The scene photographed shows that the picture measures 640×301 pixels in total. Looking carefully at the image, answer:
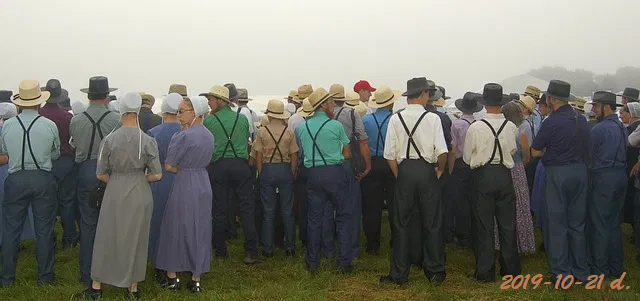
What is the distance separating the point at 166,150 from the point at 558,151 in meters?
4.24

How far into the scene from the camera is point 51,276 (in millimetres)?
6020

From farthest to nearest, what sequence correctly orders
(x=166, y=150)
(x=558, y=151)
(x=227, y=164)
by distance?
(x=227, y=164) → (x=166, y=150) → (x=558, y=151)

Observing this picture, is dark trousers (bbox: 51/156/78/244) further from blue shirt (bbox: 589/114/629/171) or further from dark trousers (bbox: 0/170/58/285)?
blue shirt (bbox: 589/114/629/171)

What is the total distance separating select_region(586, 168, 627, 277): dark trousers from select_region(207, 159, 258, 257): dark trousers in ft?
13.2

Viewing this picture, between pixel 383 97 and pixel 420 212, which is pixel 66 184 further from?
pixel 420 212

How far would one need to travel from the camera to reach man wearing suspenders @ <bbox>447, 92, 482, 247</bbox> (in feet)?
24.5

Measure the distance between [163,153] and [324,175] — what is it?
1830mm

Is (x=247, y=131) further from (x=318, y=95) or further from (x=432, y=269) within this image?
(x=432, y=269)

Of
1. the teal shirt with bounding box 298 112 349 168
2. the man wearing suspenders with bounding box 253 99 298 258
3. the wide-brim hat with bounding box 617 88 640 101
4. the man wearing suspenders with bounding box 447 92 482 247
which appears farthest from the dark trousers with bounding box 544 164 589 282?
the man wearing suspenders with bounding box 253 99 298 258

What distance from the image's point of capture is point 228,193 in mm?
7047

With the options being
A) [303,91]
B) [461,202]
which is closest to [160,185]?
[303,91]

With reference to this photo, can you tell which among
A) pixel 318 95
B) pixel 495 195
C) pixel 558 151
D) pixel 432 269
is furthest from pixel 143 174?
pixel 558 151

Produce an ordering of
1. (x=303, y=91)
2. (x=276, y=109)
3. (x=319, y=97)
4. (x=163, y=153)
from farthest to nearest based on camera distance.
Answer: (x=303, y=91)
(x=276, y=109)
(x=319, y=97)
(x=163, y=153)

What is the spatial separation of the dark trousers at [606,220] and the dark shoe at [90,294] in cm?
535
